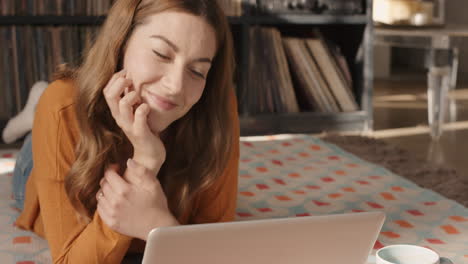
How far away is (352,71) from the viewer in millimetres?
2957

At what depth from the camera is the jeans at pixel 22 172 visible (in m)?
1.43

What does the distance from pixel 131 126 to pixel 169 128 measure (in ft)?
0.70

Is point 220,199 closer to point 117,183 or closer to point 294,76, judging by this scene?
point 117,183

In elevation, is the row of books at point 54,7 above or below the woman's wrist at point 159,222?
above

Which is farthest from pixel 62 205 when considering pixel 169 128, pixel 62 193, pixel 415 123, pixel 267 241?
pixel 415 123

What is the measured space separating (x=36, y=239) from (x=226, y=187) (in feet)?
1.39

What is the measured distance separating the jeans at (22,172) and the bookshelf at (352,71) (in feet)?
3.90

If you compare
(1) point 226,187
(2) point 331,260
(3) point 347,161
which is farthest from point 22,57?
(2) point 331,260

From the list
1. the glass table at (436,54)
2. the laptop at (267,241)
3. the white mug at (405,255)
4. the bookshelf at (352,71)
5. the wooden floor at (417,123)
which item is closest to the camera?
the laptop at (267,241)

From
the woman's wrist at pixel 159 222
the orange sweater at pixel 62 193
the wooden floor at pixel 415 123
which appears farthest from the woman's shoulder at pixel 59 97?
the wooden floor at pixel 415 123

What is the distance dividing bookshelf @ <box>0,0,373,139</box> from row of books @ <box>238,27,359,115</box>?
4 cm

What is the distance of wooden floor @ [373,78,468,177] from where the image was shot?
2459 mm

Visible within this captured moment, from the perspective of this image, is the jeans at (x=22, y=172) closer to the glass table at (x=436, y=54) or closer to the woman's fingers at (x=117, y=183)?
the woman's fingers at (x=117, y=183)

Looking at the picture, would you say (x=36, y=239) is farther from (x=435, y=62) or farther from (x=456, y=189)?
(x=435, y=62)
